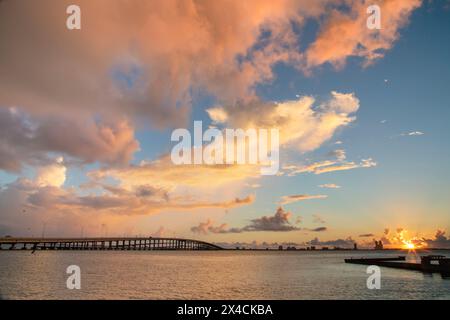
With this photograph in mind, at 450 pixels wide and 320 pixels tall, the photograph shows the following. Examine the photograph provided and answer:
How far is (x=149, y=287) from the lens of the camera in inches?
1468

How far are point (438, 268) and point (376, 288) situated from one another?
85.6 ft

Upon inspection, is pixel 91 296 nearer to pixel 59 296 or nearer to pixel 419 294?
pixel 59 296

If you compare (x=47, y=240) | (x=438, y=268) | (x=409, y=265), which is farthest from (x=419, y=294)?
(x=47, y=240)

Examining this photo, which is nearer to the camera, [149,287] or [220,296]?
[220,296]

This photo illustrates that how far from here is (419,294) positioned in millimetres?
33875

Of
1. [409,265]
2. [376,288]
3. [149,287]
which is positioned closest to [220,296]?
[149,287]
